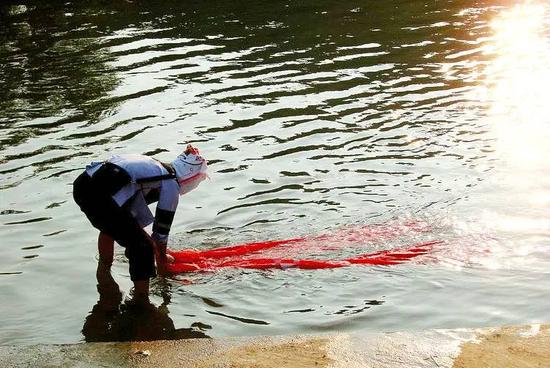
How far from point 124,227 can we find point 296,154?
5444 millimetres

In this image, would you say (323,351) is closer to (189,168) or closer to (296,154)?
(189,168)

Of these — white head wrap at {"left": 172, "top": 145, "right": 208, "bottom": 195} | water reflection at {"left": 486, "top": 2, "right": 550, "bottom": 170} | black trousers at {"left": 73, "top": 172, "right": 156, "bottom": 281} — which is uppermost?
white head wrap at {"left": 172, "top": 145, "right": 208, "bottom": 195}

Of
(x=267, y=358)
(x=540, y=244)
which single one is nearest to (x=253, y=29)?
(x=540, y=244)

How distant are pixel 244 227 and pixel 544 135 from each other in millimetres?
5796

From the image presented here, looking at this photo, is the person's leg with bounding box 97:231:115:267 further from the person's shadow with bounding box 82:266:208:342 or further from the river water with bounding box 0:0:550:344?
the person's shadow with bounding box 82:266:208:342

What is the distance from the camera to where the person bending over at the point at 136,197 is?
7.93 metres

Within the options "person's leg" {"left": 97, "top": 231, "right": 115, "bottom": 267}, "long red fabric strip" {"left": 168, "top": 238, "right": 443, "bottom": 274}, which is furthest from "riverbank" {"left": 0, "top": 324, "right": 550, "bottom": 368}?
"person's leg" {"left": 97, "top": 231, "right": 115, "bottom": 267}

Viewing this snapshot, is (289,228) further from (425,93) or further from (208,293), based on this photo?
(425,93)

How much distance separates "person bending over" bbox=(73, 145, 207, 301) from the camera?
7.93m

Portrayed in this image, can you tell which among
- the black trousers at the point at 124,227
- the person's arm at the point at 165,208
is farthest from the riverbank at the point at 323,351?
the person's arm at the point at 165,208

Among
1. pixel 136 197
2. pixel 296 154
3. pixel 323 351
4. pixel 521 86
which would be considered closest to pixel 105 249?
pixel 136 197

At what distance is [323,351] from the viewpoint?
6.46 m

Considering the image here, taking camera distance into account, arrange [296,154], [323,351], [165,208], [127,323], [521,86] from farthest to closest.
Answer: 1. [521,86]
2. [296,154]
3. [165,208]
4. [127,323]
5. [323,351]

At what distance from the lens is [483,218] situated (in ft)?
33.3
